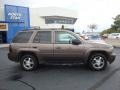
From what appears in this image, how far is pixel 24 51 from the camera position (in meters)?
11.4

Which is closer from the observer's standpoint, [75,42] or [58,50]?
[75,42]

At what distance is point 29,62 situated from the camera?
37.5 ft

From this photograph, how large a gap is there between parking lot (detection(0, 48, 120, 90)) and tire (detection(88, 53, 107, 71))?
27cm

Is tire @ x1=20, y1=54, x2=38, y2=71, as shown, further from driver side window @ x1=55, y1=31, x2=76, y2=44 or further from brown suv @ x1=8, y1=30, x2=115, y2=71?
driver side window @ x1=55, y1=31, x2=76, y2=44

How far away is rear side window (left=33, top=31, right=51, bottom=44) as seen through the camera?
37.1 feet

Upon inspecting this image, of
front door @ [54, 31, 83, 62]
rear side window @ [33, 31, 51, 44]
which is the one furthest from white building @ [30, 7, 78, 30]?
A: front door @ [54, 31, 83, 62]

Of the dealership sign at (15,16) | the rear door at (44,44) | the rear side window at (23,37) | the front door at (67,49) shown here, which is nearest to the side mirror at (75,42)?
the front door at (67,49)

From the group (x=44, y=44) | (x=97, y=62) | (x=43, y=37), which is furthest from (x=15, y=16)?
(x=97, y=62)

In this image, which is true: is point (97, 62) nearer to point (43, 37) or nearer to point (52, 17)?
point (43, 37)

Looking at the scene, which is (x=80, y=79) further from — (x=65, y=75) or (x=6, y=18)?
(x=6, y=18)

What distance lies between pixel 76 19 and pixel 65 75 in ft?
270

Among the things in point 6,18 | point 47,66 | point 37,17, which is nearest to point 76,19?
point 37,17

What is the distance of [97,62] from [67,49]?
1.33m

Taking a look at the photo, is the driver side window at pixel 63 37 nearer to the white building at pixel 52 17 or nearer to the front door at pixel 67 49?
the front door at pixel 67 49
